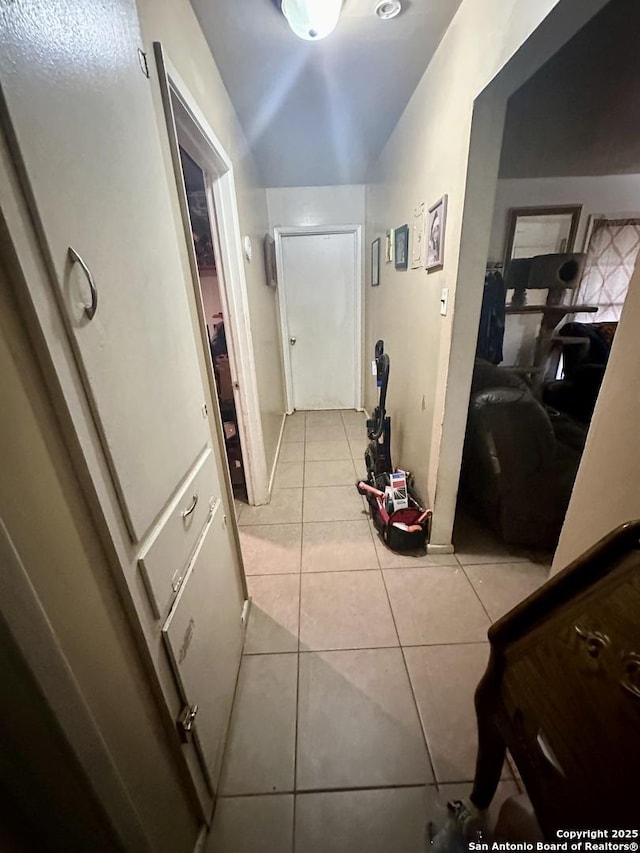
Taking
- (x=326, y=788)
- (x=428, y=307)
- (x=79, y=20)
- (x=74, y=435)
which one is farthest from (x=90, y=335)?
(x=428, y=307)

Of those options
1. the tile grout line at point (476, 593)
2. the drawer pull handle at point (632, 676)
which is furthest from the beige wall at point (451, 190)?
the drawer pull handle at point (632, 676)

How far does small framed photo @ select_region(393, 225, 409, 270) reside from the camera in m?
2.08

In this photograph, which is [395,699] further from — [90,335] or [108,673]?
[90,335]

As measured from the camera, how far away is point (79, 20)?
55 cm

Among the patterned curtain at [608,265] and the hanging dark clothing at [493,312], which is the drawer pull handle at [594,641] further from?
the patterned curtain at [608,265]

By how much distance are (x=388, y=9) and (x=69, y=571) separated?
201cm

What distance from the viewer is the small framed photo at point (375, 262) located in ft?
9.63

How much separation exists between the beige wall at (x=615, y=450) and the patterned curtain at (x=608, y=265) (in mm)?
3494

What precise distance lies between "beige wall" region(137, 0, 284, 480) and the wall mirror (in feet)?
7.68

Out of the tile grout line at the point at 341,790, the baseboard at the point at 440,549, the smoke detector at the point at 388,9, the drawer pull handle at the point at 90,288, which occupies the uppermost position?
the smoke detector at the point at 388,9

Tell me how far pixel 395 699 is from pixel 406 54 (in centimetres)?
267

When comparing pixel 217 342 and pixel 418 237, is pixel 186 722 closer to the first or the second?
pixel 217 342

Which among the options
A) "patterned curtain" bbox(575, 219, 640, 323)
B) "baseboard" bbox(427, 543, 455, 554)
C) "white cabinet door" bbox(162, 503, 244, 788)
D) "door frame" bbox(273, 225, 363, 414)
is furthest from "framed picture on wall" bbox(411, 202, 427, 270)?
"patterned curtain" bbox(575, 219, 640, 323)

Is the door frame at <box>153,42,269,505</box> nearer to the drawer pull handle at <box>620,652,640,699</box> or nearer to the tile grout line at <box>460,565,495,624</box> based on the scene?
the drawer pull handle at <box>620,652,640,699</box>
